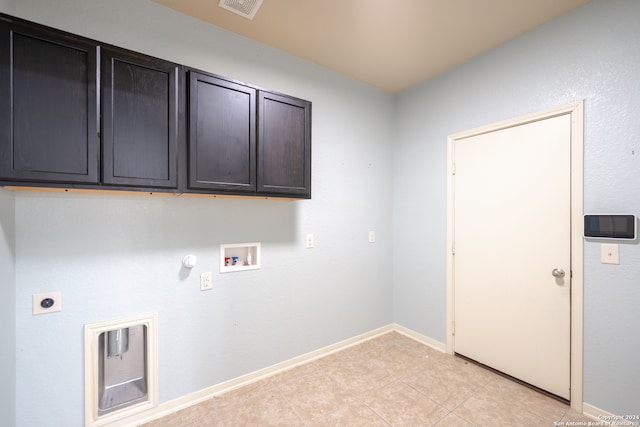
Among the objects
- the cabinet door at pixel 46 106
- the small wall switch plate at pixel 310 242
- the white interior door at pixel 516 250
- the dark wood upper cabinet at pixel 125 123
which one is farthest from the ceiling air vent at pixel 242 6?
the white interior door at pixel 516 250

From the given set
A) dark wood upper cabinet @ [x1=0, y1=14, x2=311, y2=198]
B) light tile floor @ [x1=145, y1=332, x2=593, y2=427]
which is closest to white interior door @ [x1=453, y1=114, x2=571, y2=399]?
light tile floor @ [x1=145, y1=332, x2=593, y2=427]

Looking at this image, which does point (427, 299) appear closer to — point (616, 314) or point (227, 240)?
point (616, 314)

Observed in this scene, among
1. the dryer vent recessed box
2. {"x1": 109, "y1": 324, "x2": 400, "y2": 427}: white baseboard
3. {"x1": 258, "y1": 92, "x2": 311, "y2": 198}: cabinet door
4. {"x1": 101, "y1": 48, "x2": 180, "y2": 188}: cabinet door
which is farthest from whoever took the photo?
{"x1": 258, "y1": 92, "x2": 311, "y2": 198}: cabinet door

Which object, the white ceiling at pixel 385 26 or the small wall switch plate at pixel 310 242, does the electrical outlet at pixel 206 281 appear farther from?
the white ceiling at pixel 385 26

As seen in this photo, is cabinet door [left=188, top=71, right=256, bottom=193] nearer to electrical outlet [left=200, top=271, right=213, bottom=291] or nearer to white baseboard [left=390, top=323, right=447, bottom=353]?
electrical outlet [left=200, top=271, right=213, bottom=291]

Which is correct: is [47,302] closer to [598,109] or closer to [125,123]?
[125,123]

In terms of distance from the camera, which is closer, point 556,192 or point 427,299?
point 556,192

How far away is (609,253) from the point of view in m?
1.70

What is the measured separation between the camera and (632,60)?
163cm

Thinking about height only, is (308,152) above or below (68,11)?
below

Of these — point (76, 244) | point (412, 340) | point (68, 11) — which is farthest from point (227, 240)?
point (412, 340)

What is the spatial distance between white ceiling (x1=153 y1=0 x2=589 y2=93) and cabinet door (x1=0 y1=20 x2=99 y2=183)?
0.83 meters

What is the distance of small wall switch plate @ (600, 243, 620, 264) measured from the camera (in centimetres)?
168

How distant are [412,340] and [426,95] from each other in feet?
8.62
